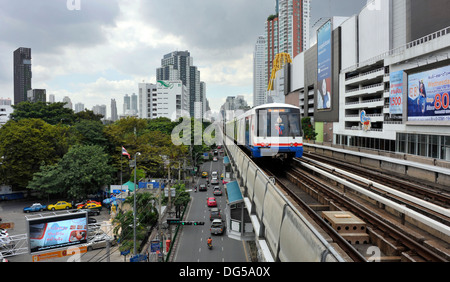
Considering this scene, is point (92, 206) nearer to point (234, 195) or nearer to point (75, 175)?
point (75, 175)

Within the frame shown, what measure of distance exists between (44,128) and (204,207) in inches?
865

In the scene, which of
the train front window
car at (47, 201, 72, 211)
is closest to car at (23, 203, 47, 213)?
car at (47, 201, 72, 211)

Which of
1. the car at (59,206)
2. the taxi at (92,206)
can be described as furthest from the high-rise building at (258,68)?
the car at (59,206)

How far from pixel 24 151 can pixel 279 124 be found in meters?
32.1

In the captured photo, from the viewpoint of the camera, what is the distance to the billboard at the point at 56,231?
16.0 m

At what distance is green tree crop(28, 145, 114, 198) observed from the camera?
31422mm

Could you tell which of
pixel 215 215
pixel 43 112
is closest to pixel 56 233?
pixel 215 215

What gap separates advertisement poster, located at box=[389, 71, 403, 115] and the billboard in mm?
24386

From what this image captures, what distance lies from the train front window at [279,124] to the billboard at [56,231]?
38.5ft

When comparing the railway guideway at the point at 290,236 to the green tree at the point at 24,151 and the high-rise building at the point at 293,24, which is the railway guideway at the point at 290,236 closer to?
the green tree at the point at 24,151

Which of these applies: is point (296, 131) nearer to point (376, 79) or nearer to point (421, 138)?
point (421, 138)

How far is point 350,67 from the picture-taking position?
39.8m

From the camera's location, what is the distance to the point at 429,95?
20.2 meters
